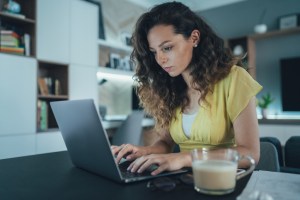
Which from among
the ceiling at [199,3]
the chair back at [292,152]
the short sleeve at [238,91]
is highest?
the ceiling at [199,3]

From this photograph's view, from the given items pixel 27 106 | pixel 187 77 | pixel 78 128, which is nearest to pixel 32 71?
pixel 27 106

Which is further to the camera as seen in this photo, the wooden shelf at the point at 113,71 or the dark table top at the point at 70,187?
the wooden shelf at the point at 113,71

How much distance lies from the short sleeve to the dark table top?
0.39 metres

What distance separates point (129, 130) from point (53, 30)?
1.34m

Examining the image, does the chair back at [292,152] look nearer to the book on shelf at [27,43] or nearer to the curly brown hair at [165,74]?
the curly brown hair at [165,74]

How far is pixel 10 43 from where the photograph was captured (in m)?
2.77

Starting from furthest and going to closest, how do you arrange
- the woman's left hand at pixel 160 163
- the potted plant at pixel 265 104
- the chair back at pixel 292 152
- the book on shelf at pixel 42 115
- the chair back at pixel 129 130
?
the potted plant at pixel 265 104 < the chair back at pixel 129 130 < the book on shelf at pixel 42 115 < the chair back at pixel 292 152 < the woman's left hand at pixel 160 163

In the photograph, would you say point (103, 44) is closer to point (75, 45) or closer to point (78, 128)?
point (75, 45)

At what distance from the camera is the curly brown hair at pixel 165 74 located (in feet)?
4.17

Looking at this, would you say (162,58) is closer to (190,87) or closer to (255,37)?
(190,87)

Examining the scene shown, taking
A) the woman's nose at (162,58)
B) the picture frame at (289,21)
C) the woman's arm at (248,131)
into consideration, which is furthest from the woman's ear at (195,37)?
the picture frame at (289,21)

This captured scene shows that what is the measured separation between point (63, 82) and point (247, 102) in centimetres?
260

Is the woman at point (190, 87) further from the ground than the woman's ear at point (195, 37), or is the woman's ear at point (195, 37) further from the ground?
the woman's ear at point (195, 37)

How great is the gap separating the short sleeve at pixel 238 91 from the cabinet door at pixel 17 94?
2.21 meters
